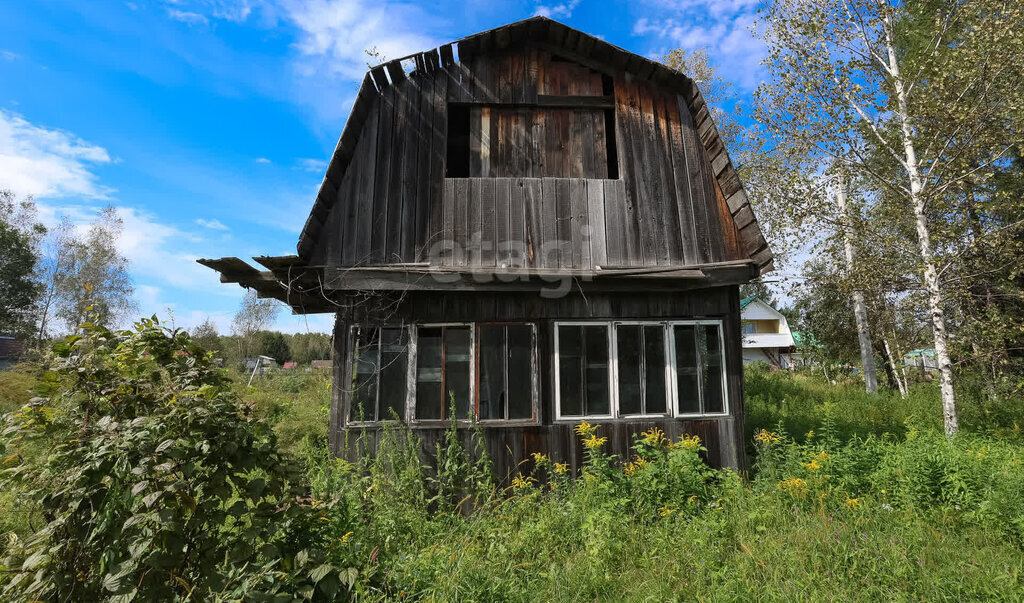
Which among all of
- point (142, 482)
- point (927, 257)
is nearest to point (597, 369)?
point (142, 482)

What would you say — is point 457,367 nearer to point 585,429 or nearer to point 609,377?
point 585,429

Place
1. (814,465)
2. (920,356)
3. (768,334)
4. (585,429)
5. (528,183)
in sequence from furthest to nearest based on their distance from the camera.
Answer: (768,334) < (920,356) < (528,183) < (585,429) < (814,465)

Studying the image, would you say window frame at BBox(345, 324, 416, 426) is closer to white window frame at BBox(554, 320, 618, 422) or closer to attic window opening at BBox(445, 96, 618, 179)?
white window frame at BBox(554, 320, 618, 422)

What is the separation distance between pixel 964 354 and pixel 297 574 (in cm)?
1206

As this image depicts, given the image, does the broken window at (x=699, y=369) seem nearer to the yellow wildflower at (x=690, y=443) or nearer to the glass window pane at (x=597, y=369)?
the yellow wildflower at (x=690, y=443)

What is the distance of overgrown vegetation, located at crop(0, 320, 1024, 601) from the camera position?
2438 mm

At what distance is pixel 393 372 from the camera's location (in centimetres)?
636

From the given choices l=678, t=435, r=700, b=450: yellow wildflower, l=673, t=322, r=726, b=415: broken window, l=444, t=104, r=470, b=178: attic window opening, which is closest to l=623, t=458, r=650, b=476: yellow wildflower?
l=678, t=435, r=700, b=450: yellow wildflower

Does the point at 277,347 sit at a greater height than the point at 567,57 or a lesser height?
lesser

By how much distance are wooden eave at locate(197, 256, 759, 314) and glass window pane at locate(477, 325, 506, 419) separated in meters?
0.63

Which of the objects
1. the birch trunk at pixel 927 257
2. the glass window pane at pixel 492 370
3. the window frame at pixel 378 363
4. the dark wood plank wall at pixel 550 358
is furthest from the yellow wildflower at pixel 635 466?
the birch trunk at pixel 927 257

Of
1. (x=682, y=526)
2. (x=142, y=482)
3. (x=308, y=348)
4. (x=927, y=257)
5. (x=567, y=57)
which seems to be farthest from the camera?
(x=308, y=348)

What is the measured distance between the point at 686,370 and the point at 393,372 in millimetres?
4122

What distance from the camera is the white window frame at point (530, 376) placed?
627 centimetres
